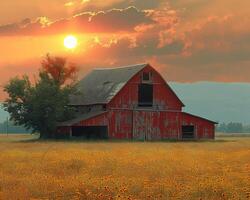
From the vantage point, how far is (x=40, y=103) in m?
74.9

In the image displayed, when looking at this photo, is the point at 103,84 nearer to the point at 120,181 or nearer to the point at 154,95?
the point at 154,95

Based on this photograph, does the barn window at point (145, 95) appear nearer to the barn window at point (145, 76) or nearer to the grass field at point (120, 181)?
the barn window at point (145, 76)

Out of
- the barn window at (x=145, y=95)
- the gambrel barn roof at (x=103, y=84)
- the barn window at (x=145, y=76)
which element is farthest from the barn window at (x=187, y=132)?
the barn window at (x=145, y=76)

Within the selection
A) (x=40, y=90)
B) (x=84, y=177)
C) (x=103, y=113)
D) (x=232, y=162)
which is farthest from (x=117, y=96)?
(x=84, y=177)

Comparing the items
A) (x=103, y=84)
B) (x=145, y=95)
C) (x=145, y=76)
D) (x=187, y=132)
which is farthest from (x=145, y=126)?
(x=103, y=84)

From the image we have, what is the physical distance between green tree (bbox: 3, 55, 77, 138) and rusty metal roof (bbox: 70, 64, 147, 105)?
382 centimetres

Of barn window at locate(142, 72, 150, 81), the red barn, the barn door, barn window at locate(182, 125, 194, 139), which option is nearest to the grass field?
the red barn

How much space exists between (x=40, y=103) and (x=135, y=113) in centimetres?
1293

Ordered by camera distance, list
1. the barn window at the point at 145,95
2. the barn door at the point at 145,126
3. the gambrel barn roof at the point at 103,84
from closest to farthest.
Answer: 1. the barn door at the point at 145,126
2. the gambrel barn roof at the point at 103,84
3. the barn window at the point at 145,95

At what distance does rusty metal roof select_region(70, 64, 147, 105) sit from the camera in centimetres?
7700

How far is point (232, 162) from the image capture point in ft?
102

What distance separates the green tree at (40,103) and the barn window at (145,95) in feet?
31.5

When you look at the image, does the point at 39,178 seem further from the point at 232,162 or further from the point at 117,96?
A: the point at 117,96

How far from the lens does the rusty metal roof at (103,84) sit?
253 ft
